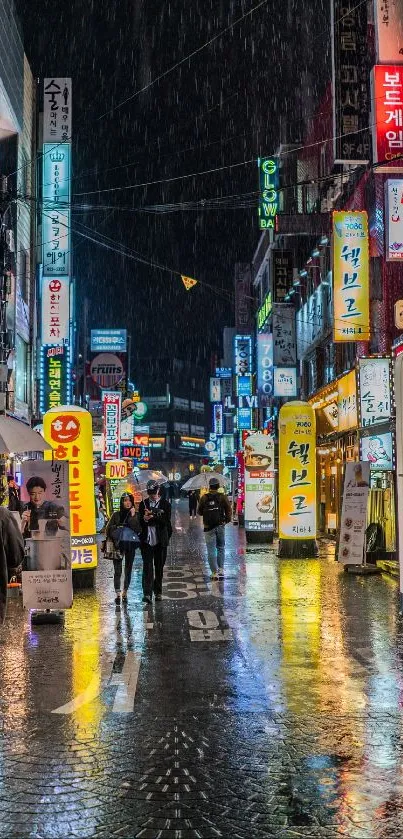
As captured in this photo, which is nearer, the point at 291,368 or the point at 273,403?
the point at 291,368

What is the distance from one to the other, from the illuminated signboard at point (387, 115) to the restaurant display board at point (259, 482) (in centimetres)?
1038

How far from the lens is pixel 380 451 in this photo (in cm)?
2112

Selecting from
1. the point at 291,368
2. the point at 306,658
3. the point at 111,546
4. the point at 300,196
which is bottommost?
the point at 306,658

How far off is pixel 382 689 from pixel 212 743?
7.42ft

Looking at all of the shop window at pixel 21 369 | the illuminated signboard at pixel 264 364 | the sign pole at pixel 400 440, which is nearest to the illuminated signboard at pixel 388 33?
the sign pole at pixel 400 440

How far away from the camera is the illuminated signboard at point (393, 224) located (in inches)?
733

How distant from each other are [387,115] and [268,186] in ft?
55.9

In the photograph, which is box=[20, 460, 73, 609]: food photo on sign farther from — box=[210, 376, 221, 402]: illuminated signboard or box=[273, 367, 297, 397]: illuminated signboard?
box=[210, 376, 221, 402]: illuminated signboard

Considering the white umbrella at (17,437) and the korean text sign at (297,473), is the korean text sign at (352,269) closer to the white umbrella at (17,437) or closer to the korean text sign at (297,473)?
the korean text sign at (297,473)

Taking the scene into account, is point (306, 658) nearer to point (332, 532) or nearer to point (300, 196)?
point (332, 532)

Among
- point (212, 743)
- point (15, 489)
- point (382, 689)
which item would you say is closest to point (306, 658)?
point (382, 689)

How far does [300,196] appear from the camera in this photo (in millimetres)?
44281

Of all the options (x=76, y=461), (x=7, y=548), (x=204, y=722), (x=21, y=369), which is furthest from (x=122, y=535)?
(x=21, y=369)

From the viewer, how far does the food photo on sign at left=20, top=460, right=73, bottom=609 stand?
11805mm
